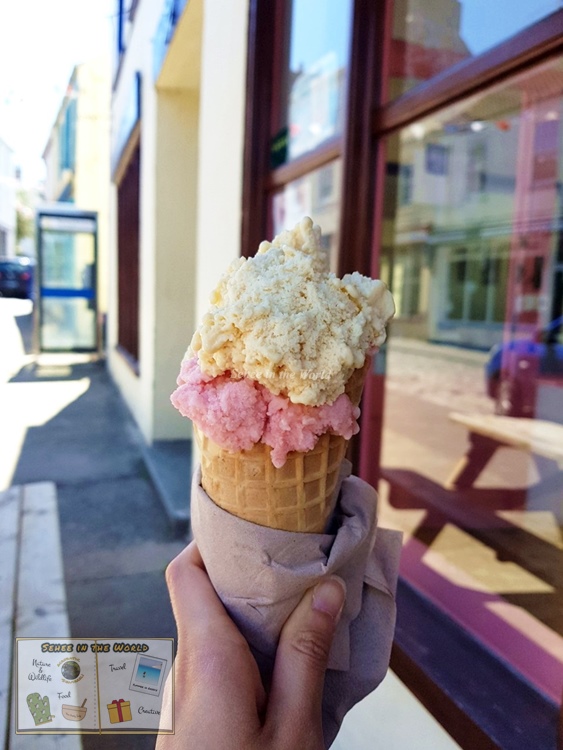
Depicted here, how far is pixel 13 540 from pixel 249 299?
10.4ft

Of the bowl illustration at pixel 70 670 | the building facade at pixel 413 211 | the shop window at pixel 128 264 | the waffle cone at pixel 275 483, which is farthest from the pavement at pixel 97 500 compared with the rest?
the waffle cone at pixel 275 483

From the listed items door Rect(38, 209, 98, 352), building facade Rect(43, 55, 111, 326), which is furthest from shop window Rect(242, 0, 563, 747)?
building facade Rect(43, 55, 111, 326)

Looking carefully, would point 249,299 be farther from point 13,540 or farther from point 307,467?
point 13,540

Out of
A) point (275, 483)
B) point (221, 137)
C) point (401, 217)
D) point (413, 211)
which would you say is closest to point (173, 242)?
point (221, 137)

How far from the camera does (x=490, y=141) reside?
23.6 feet

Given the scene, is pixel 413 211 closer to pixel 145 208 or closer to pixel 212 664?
pixel 145 208

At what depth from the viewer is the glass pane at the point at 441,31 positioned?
2555mm

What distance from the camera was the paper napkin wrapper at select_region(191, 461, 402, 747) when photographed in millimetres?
1134

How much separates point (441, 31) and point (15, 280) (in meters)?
20.8

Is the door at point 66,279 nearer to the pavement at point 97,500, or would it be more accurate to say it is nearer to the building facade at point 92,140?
the pavement at point 97,500

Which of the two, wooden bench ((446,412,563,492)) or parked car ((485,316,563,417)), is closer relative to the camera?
wooden bench ((446,412,563,492))

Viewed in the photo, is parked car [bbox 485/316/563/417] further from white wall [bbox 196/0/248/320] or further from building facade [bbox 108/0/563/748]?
white wall [bbox 196/0/248/320]

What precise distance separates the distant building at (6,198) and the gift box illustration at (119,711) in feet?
64.4

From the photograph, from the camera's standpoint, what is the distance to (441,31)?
297cm
